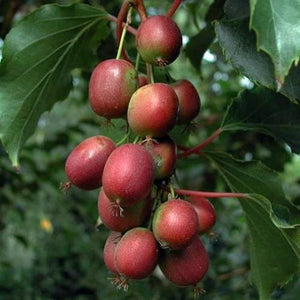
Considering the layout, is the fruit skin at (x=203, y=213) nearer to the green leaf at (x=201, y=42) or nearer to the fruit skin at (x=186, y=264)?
the fruit skin at (x=186, y=264)

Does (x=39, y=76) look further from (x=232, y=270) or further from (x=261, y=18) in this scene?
(x=232, y=270)

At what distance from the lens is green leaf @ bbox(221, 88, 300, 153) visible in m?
1.06

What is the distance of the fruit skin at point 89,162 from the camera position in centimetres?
87

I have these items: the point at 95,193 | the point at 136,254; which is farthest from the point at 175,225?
the point at 95,193

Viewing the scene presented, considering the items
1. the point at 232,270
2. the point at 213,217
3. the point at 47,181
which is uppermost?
the point at 213,217

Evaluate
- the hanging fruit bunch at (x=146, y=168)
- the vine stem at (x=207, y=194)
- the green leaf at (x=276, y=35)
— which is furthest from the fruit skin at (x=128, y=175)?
the green leaf at (x=276, y=35)

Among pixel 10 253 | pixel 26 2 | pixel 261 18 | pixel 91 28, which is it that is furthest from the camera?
pixel 10 253

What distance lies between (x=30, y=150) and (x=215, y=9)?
142 cm

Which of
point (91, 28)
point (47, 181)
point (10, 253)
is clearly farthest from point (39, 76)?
point (10, 253)

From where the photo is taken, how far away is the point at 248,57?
2.76 ft

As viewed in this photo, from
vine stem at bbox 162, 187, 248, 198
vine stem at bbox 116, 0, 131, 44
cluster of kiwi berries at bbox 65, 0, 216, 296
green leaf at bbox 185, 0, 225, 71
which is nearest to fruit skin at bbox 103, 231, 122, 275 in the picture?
cluster of kiwi berries at bbox 65, 0, 216, 296

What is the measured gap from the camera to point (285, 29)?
2.29ft

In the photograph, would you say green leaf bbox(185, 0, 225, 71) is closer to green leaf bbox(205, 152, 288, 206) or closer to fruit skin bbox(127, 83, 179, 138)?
green leaf bbox(205, 152, 288, 206)

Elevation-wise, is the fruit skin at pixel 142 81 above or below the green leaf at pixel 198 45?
above
